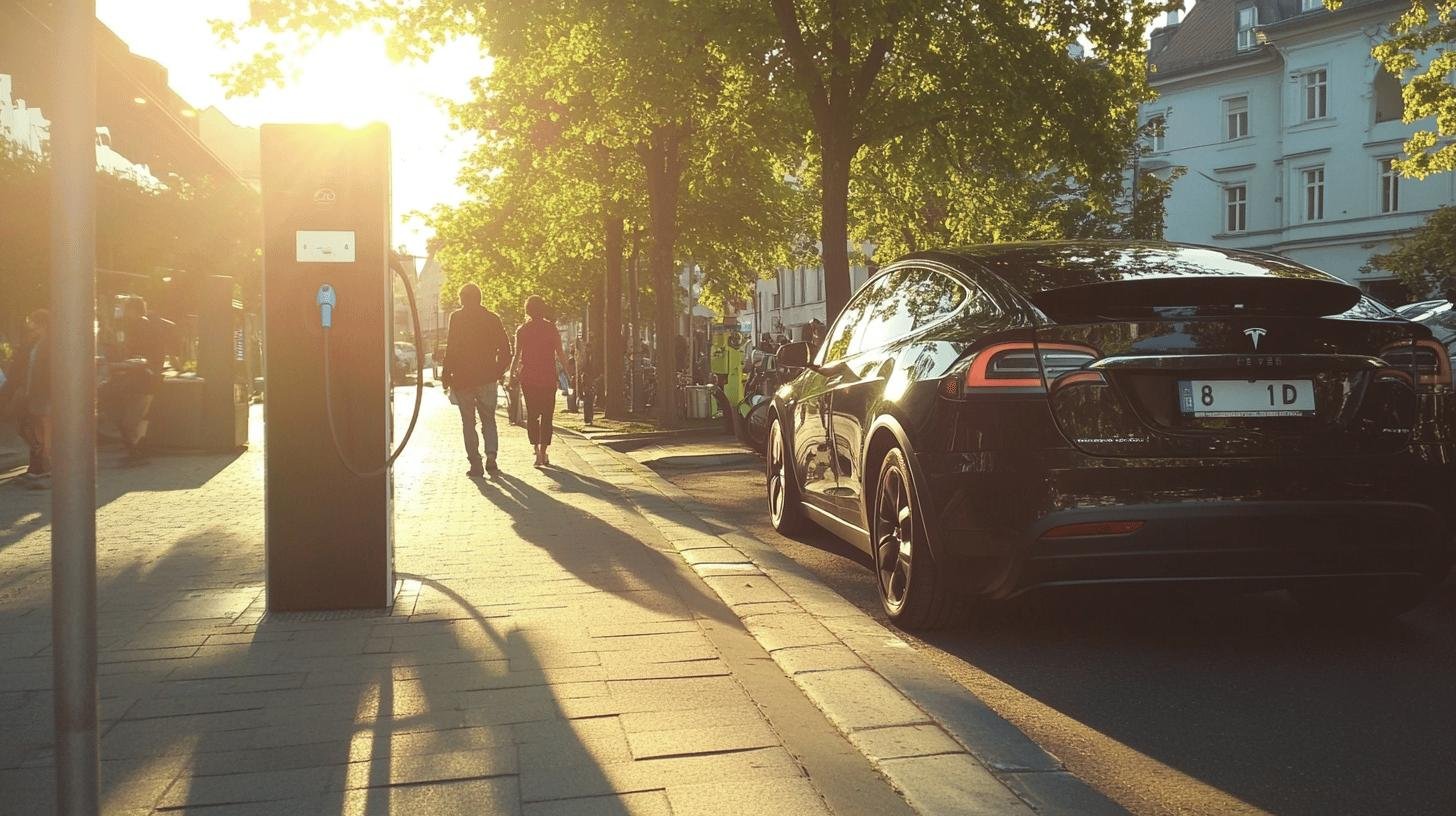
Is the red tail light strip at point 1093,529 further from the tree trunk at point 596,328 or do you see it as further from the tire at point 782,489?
the tree trunk at point 596,328

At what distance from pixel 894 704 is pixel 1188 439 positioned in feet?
4.92

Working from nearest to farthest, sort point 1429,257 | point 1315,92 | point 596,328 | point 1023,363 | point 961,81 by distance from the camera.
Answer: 1. point 1023,363
2. point 961,81
3. point 596,328
4. point 1429,257
5. point 1315,92

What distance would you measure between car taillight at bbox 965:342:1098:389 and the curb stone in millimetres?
1008

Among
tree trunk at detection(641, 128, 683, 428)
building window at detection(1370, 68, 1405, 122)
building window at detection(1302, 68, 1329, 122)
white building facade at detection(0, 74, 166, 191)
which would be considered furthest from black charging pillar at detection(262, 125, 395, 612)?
building window at detection(1302, 68, 1329, 122)

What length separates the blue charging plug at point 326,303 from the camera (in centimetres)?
585

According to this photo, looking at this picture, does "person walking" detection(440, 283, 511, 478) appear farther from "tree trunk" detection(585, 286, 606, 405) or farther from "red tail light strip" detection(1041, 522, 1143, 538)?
"tree trunk" detection(585, 286, 606, 405)

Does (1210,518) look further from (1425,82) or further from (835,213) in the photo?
(1425,82)

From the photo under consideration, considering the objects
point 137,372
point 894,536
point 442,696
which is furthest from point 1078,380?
point 137,372

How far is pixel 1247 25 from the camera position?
5434 cm

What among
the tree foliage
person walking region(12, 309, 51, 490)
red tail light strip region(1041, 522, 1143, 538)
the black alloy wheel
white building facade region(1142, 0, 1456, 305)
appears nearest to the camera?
red tail light strip region(1041, 522, 1143, 538)

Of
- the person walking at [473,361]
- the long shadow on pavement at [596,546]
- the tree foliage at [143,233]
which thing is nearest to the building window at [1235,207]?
the tree foliage at [143,233]

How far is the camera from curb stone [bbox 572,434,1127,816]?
3436 mm

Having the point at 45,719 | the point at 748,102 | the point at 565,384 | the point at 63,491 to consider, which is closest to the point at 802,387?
the point at 45,719

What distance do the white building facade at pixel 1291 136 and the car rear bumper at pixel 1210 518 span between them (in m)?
44.1
